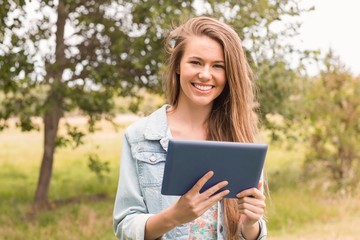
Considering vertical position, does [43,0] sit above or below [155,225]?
above

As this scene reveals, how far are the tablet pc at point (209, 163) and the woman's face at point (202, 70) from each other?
38 cm

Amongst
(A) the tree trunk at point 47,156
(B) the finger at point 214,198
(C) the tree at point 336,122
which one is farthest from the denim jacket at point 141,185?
(C) the tree at point 336,122

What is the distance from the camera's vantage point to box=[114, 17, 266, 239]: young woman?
2.32 m

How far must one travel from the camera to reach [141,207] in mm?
2355

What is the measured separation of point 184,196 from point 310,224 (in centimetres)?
558

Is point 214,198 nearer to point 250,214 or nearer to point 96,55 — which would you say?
point 250,214

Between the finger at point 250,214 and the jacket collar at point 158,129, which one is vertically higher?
the jacket collar at point 158,129

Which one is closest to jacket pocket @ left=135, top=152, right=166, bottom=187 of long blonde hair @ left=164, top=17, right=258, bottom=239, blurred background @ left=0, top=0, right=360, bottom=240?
long blonde hair @ left=164, top=17, right=258, bottom=239

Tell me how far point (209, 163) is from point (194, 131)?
428 mm

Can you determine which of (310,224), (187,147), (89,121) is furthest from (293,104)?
(187,147)

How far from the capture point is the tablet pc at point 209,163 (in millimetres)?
2057

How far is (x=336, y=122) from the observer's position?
32.3 feet

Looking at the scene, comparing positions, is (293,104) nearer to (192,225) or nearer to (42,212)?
(42,212)

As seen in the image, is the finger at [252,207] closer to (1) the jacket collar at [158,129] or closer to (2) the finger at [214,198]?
(2) the finger at [214,198]
